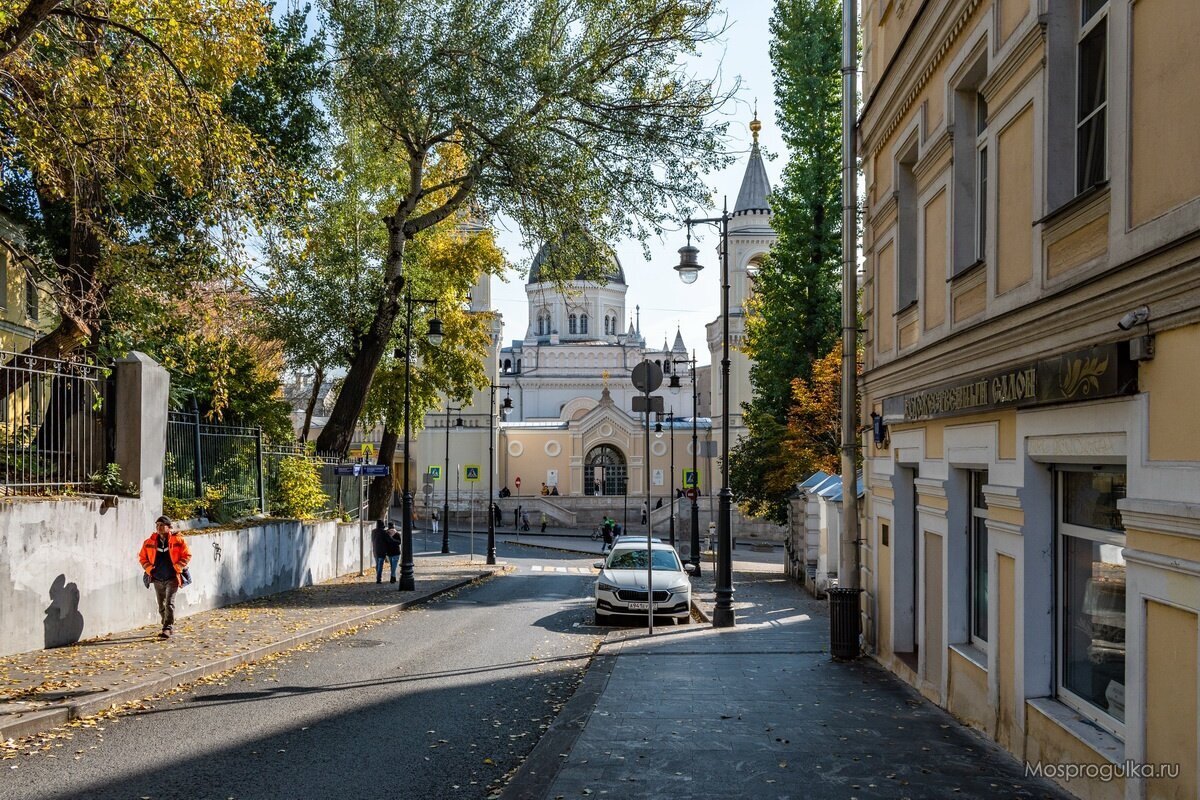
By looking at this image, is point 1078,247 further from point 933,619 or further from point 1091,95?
point 933,619

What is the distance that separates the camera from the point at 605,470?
2776 inches

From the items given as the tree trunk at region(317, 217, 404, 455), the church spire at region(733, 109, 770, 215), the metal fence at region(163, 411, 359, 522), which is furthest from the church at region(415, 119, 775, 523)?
the metal fence at region(163, 411, 359, 522)

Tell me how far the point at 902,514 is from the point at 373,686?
6145mm

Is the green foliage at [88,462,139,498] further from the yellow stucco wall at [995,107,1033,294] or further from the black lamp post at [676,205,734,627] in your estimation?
the yellow stucco wall at [995,107,1033,294]

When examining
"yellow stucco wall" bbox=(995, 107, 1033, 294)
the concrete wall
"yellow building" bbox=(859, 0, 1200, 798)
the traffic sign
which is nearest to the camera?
"yellow building" bbox=(859, 0, 1200, 798)

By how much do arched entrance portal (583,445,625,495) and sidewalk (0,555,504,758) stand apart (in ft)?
160

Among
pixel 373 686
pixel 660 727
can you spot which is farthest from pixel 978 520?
pixel 373 686

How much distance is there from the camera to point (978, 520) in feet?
31.5

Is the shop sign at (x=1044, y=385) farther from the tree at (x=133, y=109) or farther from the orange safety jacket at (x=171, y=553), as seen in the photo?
the orange safety jacket at (x=171, y=553)

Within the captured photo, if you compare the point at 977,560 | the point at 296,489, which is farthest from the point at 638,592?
the point at 977,560

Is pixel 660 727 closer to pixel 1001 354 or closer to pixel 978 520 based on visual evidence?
pixel 978 520

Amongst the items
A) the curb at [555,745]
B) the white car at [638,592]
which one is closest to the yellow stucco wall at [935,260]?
the curb at [555,745]

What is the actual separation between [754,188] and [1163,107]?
202 feet

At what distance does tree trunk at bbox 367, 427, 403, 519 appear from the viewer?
1280 inches
